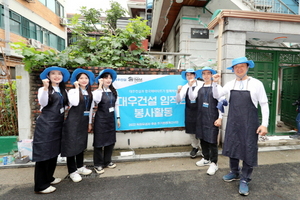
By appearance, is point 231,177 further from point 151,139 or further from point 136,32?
point 136,32

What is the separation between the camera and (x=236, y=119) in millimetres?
2947

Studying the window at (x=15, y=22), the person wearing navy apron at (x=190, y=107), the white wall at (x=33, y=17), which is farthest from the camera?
the white wall at (x=33, y=17)

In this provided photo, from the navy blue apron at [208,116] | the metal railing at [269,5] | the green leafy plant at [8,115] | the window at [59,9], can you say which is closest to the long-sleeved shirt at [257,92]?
the navy blue apron at [208,116]

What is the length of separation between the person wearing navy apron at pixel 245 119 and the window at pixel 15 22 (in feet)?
49.9

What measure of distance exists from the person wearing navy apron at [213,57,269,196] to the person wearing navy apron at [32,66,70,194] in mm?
2892

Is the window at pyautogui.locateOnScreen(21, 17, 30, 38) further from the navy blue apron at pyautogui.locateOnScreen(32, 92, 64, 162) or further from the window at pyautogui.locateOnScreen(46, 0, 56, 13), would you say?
the navy blue apron at pyautogui.locateOnScreen(32, 92, 64, 162)

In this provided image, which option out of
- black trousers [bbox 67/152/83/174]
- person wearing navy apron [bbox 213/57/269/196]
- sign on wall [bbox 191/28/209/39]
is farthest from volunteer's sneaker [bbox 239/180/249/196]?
sign on wall [bbox 191/28/209/39]

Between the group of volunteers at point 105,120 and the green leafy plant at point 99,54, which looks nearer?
the group of volunteers at point 105,120

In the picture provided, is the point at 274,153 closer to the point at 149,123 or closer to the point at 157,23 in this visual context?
the point at 149,123

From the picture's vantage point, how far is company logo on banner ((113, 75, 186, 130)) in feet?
14.8

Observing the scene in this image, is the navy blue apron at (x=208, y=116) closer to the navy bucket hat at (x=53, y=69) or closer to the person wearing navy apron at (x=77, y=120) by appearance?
the person wearing navy apron at (x=77, y=120)

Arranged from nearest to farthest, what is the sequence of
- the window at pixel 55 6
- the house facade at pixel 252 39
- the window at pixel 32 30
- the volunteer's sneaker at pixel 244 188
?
the volunteer's sneaker at pixel 244 188, the house facade at pixel 252 39, the window at pixel 32 30, the window at pixel 55 6

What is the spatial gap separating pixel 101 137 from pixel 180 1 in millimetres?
6082

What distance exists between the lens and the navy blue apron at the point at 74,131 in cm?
303
